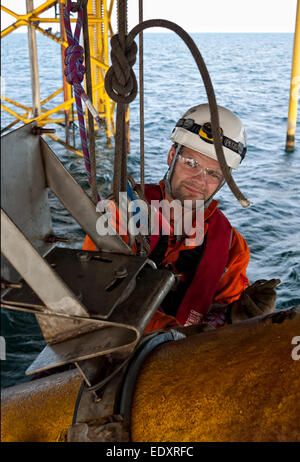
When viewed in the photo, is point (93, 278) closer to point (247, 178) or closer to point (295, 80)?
point (247, 178)

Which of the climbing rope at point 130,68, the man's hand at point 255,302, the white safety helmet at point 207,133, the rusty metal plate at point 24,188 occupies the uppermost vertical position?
the climbing rope at point 130,68

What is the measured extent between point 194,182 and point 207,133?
1.18ft

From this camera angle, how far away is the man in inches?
104

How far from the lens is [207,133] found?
3.09 metres

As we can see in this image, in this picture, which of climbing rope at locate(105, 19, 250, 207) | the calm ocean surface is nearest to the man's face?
climbing rope at locate(105, 19, 250, 207)

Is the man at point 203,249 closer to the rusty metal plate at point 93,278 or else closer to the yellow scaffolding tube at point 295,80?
the rusty metal plate at point 93,278

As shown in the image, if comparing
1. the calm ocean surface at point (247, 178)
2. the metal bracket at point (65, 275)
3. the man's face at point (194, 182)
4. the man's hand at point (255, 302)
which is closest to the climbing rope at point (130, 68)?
the metal bracket at point (65, 275)

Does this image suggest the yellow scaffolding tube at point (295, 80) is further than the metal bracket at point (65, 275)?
Yes

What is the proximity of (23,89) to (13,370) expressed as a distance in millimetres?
21274

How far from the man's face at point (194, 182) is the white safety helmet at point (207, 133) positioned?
0.06 meters

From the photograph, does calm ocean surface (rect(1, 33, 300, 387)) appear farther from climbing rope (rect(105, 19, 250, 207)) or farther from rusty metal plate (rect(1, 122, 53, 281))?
climbing rope (rect(105, 19, 250, 207))

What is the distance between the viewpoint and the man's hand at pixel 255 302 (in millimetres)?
2382

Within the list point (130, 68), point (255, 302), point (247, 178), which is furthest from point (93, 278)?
point (247, 178)
